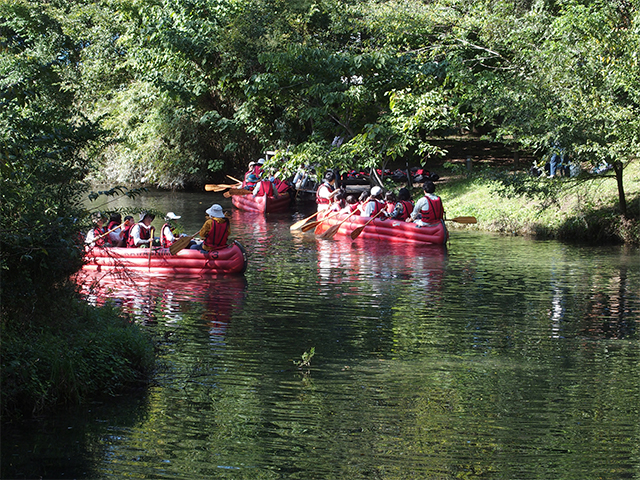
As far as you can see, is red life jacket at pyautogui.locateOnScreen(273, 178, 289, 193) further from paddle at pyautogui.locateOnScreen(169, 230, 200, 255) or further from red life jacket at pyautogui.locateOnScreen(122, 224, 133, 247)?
paddle at pyautogui.locateOnScreen(169, 230, 200, 255)

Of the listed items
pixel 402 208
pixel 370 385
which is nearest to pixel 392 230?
pixel 402 208

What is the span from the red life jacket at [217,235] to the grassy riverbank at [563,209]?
694 centimetres

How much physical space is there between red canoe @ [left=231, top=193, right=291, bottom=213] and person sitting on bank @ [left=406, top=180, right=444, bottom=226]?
8020 millimetres

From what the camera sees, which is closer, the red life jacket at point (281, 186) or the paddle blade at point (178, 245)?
the paddle blade at point (178, 245)

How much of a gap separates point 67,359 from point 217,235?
279 inches

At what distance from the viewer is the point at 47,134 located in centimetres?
873

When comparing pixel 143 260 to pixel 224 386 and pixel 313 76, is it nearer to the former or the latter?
pixel 224 386

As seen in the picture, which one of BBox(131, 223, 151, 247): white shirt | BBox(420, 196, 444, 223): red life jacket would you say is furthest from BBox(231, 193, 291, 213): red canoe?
BBox(131, 223, 151, 247): white shirt

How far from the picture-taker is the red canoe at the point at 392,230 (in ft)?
57.8

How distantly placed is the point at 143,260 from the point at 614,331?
27.5 feet

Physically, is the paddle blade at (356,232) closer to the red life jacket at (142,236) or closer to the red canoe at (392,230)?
the red canoe at (392,230)

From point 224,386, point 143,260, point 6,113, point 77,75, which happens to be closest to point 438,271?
point 143,260

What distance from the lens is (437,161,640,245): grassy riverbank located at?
17625 millimetres

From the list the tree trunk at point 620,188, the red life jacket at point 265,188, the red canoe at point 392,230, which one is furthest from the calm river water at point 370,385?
the red life jacket at point 265,188
